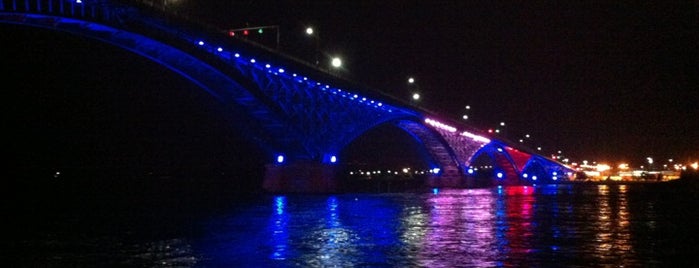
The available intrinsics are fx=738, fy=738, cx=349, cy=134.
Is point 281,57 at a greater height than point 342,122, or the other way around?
point 281,57

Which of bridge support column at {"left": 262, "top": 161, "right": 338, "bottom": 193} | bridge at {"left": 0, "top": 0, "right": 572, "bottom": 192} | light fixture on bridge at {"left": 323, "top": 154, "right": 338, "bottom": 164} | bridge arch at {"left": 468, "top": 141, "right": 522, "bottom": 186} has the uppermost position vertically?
bridge at {"left": 0, "top": 0, "right": 572, "bottom": 192}

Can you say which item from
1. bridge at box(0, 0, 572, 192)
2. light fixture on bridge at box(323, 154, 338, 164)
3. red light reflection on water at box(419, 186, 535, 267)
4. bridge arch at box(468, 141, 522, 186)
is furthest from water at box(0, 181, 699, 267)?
bridge arch at box(468, 141, 522, 186)

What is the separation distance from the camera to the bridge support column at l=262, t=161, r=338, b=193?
64812mm

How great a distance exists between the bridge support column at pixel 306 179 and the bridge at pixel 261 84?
0.09 metres

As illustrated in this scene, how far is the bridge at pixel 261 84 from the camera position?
119ft

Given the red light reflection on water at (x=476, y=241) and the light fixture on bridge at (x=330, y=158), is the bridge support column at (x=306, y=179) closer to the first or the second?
the light fixture on bridge at (x=330, y=158)

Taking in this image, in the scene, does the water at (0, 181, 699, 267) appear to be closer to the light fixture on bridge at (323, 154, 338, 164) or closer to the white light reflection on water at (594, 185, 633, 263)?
the white light reflection on water at (594, 185, 633, 263)

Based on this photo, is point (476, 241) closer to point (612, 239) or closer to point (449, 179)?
point (612, 239)

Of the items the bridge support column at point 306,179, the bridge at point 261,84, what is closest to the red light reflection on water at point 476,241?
the bridge at point 261,84

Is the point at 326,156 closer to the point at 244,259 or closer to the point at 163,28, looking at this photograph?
the point at 163,28

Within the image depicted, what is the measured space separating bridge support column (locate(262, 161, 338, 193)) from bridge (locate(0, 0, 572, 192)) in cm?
9

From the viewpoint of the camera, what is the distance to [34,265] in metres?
14.1

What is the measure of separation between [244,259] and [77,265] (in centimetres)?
318

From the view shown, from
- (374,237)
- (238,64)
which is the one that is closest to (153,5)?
(238,64)
